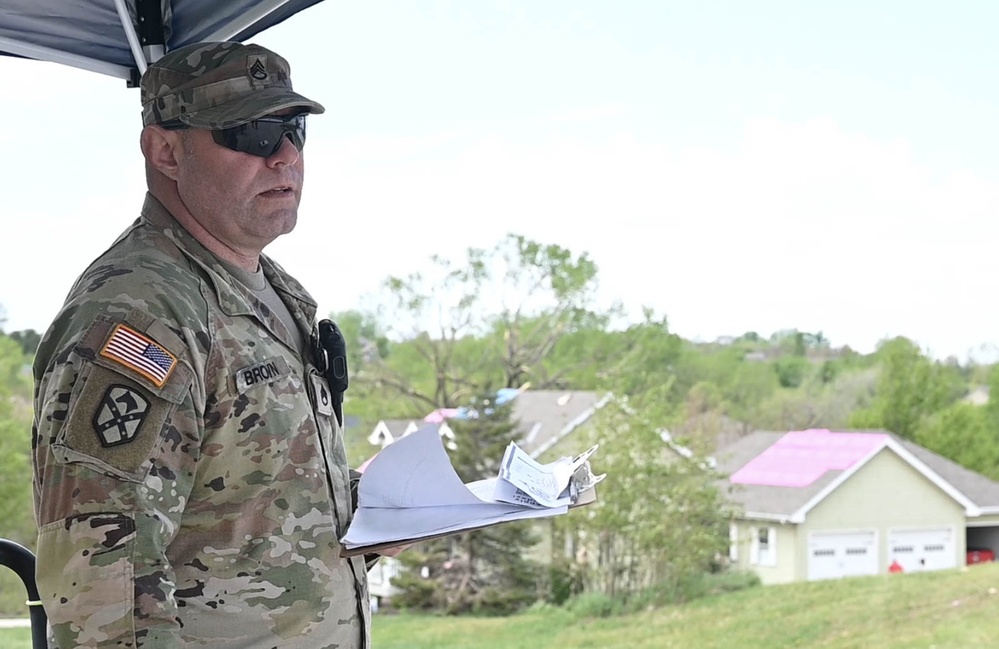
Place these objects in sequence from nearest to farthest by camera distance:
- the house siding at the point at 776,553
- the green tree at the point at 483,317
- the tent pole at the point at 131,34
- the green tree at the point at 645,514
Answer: the tent pole at the point at 131,34, the green tree at the point at 645,514, the house siding at the point at 776,553, the green tree at the point at 483,317

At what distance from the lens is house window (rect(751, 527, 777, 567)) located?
10086 mm

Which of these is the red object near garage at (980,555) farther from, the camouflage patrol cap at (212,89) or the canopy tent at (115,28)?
the camouflage patrol cap at (212,89)

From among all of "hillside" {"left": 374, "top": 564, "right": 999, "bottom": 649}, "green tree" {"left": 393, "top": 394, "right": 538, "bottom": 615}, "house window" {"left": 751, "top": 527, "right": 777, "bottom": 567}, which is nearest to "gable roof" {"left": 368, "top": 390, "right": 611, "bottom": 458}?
"green tree" {"left": 393, "top": 394, "right": 538, "bottom": 615}

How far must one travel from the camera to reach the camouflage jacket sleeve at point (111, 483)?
950 millimetres

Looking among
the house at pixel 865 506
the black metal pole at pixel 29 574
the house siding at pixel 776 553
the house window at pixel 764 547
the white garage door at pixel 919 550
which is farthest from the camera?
→ the white garage door at pixel 919 550

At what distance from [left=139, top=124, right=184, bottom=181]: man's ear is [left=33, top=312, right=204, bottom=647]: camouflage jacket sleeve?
0.74ft

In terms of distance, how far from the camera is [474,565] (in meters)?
10.4

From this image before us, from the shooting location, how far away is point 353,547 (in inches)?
43.6

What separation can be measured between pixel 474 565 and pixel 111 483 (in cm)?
961

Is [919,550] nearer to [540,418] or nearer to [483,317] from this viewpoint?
[540,418]

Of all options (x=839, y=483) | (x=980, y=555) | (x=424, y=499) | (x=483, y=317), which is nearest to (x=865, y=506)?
(x=839, y=483)

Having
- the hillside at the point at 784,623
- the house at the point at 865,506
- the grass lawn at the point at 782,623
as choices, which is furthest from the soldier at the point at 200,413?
the house at the point at 865,506

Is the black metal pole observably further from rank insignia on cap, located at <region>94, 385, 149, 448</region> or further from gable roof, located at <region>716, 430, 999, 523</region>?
gable roof, located at <region>716, 430, 999, 523</region>

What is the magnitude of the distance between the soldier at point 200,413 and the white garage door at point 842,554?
9.60m
